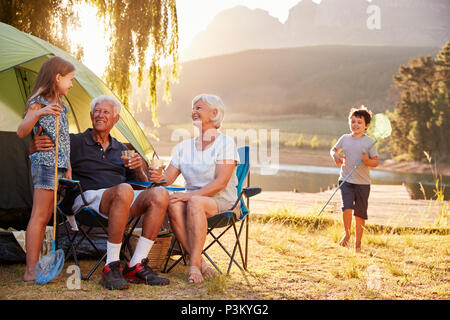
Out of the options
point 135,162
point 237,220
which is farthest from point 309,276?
point 135,162

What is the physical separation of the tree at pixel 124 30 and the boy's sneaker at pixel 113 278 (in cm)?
343

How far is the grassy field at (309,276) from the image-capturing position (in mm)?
2127

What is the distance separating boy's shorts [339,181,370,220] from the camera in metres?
3.36

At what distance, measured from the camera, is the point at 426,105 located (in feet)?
63.7

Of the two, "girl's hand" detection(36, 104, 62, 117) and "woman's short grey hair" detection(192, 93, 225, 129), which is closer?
"girl's hand" detection(36, 104, 62, 117)

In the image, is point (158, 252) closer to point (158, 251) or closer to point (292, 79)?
point (158, 251)

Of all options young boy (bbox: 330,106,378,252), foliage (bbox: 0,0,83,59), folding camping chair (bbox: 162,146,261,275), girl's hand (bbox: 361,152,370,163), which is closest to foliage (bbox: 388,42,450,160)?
foliage (bbox: 0,0,83,59)

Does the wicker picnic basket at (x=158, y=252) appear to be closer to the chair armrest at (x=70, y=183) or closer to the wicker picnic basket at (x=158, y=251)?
the wicker picnic basket at (x=158, y=251)

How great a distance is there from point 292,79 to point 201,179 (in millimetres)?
79342

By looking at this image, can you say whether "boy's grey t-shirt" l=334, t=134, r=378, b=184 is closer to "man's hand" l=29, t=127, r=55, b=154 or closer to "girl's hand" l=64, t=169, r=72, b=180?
"girl's hand" l=64, t=169, r=72, b=180

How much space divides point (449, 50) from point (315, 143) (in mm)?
11877

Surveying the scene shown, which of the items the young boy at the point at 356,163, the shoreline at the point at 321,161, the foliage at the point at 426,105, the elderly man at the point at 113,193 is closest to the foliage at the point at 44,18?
the elderly man at the point at 113,193

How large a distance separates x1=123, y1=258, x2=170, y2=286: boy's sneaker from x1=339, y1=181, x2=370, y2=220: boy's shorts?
1.71 meters

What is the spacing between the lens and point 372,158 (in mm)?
3330
